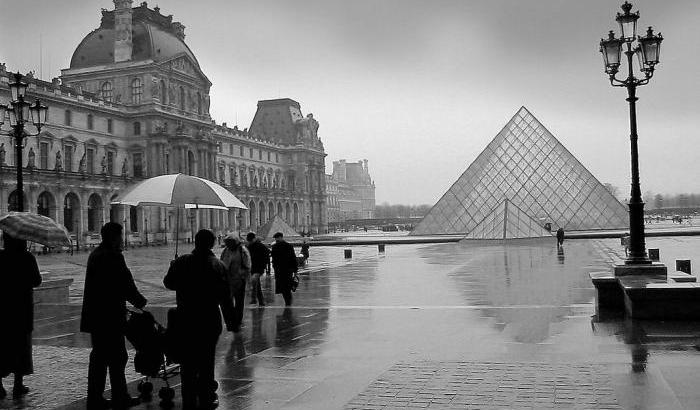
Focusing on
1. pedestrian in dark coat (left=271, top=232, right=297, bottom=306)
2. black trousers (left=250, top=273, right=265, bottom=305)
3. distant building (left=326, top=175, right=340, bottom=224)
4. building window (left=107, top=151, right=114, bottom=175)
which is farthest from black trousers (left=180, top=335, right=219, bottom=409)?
distant building (left=326, top=175, right=340, bottom=224)

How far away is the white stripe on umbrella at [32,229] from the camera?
22.0 ft

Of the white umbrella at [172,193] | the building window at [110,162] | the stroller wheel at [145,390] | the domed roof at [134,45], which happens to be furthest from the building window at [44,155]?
the stroller wheel at [145,390]

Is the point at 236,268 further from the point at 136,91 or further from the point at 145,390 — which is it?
the point at 136,91

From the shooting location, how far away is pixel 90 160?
197 ft

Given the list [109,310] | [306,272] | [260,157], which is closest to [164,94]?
[260,157]

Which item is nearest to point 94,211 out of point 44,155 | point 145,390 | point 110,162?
point 44,155

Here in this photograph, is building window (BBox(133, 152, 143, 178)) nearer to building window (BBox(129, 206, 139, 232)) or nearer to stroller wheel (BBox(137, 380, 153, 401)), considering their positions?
building window (BBox(129, 206, 139, 232))

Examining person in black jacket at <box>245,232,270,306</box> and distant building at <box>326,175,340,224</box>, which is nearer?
person in black jacket at <box>245,232,270,306</box>

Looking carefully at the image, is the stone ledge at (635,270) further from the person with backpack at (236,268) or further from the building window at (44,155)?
the building window at (44,155)

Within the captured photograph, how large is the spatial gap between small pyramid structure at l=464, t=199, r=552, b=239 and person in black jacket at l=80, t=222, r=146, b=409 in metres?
39.1

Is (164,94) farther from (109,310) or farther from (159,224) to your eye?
(109,310)

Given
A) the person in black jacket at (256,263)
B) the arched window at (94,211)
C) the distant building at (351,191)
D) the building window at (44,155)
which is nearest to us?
the person in black jacket at (256,263)

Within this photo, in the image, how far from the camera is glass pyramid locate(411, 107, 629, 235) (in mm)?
52312

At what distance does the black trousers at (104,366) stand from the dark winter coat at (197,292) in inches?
22.9
